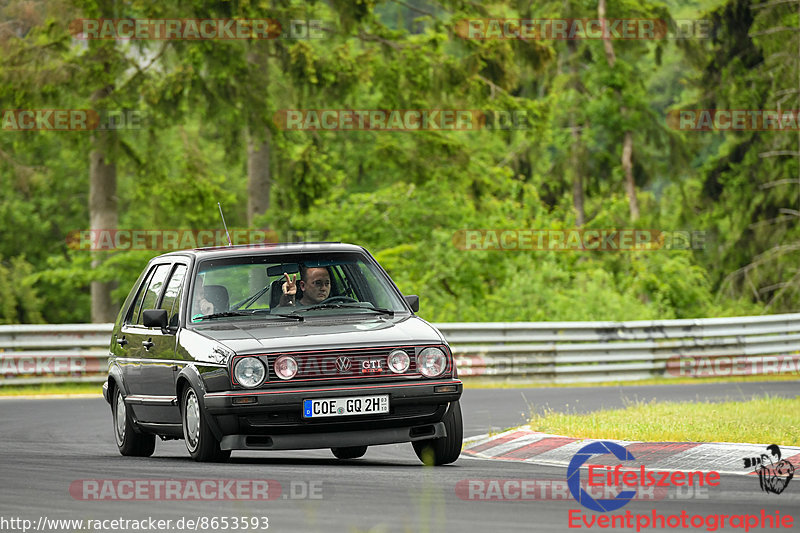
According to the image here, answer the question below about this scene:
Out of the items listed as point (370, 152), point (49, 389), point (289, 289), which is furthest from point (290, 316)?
point (370, 152)

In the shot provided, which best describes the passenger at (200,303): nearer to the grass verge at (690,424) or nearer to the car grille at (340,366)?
the car grille at (340,366)

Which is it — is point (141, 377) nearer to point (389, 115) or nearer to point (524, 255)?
point (524, 255)

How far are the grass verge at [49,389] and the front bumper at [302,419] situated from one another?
11.6m

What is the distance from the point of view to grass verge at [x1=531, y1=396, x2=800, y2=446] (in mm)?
11391

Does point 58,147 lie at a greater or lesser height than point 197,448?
greater

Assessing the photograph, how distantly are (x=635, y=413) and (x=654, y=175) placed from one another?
31.2 m

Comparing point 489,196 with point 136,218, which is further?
point 136,218

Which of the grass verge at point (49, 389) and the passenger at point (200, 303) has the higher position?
the passenger at point (200, 303)

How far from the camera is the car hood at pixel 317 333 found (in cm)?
990

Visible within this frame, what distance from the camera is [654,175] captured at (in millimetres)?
44562

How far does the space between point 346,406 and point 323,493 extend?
1439 millimetres

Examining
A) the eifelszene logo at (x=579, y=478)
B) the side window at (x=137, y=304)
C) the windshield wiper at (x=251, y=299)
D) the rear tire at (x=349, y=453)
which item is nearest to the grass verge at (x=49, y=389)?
the side window at (x=137, y=304)

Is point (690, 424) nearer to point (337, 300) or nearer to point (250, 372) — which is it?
point (337, 300)

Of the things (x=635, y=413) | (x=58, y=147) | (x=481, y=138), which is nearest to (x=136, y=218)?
(x=58, y=147)
